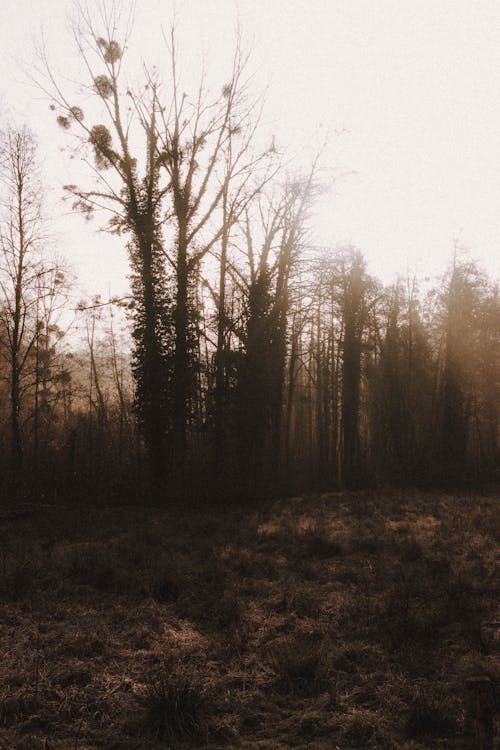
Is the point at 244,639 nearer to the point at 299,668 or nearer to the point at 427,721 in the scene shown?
the point at 299,668

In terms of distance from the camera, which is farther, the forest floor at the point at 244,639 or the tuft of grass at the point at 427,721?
the forest floor at the point at 244,639

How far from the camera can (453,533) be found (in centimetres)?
1184

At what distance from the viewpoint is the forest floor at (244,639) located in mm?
4328

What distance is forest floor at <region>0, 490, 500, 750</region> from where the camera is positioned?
4328 mm

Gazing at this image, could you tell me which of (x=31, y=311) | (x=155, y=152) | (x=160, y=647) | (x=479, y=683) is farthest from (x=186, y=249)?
(x=479, y=683)

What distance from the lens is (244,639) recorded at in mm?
6105

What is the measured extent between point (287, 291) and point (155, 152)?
6820 mm

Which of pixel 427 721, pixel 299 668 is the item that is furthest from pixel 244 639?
pixel 427 721

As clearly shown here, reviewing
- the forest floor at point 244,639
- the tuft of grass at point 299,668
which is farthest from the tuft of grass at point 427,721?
the tuft of grass at point 299,668

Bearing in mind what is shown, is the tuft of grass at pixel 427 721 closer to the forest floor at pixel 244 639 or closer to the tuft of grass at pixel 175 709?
the forest floor at pixel 244 639

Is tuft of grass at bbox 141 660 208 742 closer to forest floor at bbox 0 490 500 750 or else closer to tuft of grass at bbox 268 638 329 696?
forest floor at bbox 0 490 500 750

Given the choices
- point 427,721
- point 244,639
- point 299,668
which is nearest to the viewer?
point 427,721

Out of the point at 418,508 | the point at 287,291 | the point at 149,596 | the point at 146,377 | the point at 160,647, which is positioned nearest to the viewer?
the point at 160,647

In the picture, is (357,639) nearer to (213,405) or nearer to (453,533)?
(453,533)
